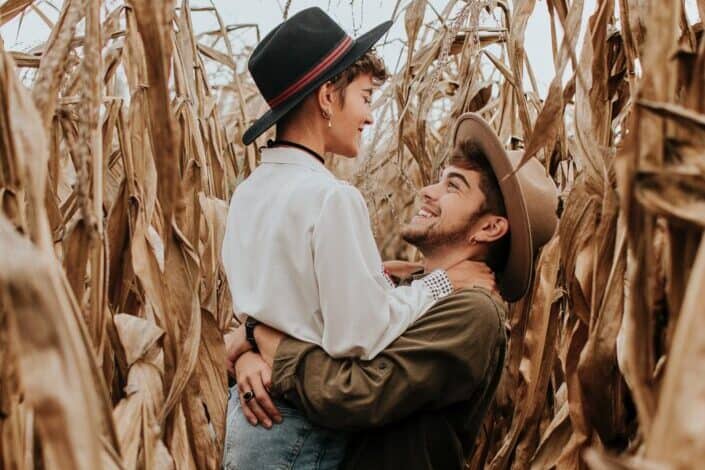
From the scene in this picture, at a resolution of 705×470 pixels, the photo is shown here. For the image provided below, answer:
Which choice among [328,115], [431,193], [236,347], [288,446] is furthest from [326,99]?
[288,446]

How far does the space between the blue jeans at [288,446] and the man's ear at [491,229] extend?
413 mm

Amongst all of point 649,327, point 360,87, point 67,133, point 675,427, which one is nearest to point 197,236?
point 67,133

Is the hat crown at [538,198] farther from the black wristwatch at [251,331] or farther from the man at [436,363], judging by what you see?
the black wristwatch at [251,331]

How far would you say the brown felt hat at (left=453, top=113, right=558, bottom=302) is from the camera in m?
1.50

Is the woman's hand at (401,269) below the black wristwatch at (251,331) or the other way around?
below

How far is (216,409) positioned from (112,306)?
189 millimetres

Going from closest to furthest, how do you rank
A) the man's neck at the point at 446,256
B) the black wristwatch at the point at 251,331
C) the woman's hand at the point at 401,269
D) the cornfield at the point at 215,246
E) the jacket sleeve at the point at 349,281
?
the cornfield at the point at 215,246
the jacket sleeve at the point at 349,281
the black wristwatch at the point at 251,331
the man's neck at the point at 446,256
the woman's hand at the point at 401,269

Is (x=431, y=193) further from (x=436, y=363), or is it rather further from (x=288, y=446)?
(x=288, y=446)

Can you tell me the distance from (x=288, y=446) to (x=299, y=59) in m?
0.55

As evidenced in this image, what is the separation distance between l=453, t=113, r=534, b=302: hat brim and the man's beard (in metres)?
0.07

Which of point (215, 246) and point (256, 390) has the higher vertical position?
point (215, 246)

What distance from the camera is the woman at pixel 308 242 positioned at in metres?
1.23

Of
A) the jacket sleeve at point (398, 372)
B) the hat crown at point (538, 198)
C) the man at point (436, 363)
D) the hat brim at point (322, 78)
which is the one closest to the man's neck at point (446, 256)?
the man at point (436, 363)

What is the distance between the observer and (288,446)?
127 centimetres
